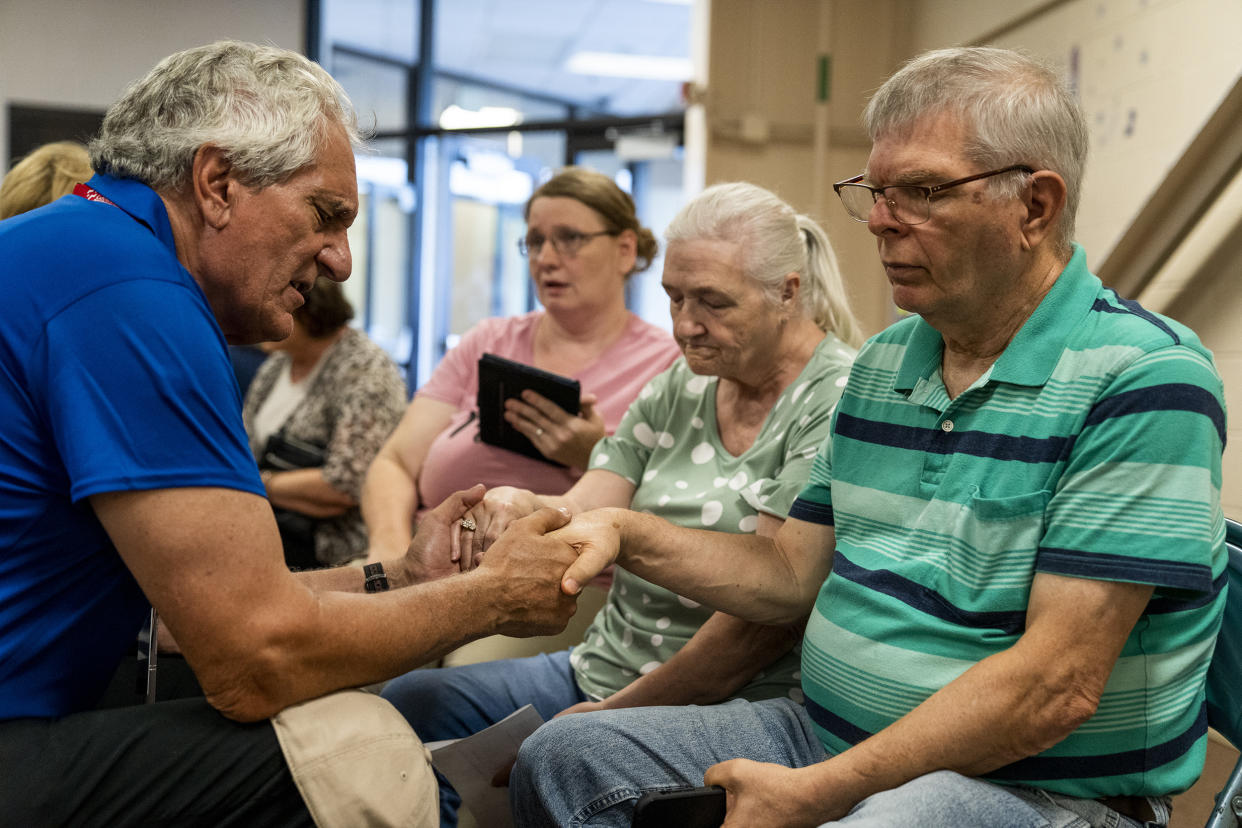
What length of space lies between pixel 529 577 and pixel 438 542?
343 mm

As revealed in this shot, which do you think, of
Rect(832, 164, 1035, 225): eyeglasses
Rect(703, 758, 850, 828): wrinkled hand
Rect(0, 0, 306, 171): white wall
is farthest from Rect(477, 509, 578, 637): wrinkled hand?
Rect(0, 0, 306, 171): white wall

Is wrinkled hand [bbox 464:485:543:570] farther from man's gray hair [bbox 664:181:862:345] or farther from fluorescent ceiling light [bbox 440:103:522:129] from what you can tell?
fluorescent ceiling light [bbox 440:103:522:129]

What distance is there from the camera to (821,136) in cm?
483

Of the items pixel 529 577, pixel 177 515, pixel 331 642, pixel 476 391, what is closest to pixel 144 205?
pixel 177 515

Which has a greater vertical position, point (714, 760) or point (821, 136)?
point (821, 136)

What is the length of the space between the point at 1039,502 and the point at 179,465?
933mm

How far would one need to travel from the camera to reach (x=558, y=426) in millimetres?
2377

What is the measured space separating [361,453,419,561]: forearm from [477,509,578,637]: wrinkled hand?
44.9 inches

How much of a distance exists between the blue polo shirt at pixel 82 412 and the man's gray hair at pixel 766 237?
39.2 inches

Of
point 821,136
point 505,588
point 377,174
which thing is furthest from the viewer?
point 377,174

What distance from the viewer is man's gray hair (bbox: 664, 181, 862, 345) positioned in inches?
75.8

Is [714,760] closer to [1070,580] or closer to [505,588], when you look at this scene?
[505,588]

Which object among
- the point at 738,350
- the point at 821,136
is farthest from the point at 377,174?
the point at 738,350

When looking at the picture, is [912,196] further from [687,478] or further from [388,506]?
[388,506]
